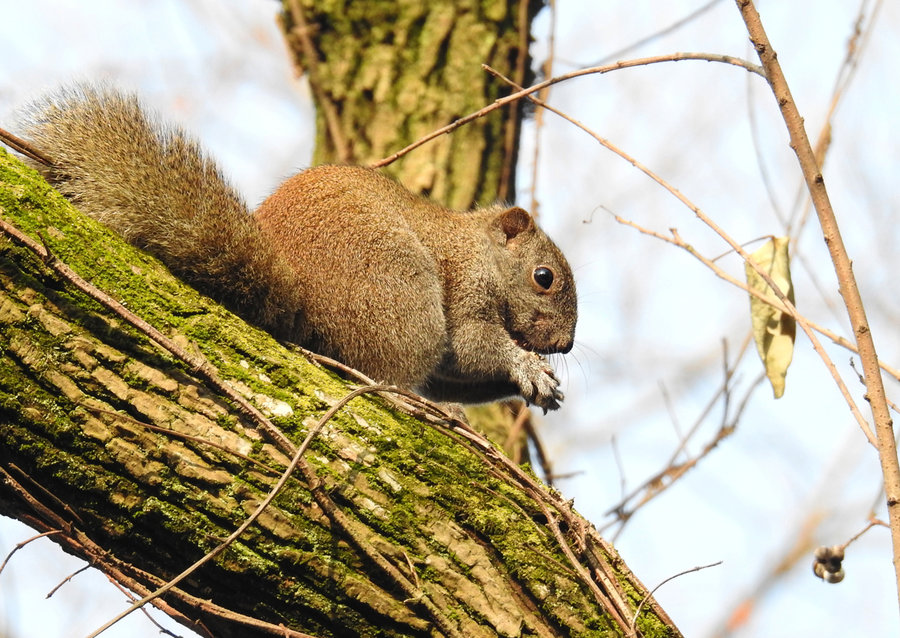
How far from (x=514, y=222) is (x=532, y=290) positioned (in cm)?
37

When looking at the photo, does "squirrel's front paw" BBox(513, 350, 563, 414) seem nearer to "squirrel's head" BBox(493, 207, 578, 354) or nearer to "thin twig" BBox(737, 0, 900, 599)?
"squirrel's head" BBox(493, 207, 578, 354)

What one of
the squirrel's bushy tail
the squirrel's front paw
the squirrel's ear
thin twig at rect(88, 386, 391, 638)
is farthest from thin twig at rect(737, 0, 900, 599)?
the squirrel's ear

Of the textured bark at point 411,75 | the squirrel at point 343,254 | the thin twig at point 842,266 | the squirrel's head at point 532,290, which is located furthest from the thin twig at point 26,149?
the squirrel's head at point 532,290

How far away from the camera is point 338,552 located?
90.5 inches

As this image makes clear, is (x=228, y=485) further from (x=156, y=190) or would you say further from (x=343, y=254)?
(x=343, y=254)

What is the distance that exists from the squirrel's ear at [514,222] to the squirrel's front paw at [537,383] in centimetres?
75

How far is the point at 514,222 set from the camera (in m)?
4.70

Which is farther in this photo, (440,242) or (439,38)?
(439,38)

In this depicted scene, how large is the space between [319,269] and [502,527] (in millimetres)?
1372

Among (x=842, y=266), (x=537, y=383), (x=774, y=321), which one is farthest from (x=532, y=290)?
(x=842, y=266)

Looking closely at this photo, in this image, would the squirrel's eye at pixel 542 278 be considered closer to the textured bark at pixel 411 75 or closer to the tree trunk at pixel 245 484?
the textured bark at pixel 411 75

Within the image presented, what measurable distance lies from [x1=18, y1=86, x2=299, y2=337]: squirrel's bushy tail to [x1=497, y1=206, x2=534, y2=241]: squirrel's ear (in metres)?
1.87

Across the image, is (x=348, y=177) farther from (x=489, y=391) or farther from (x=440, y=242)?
(x=489, y=391)

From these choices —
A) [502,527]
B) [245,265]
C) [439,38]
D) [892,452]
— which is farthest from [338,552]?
[439,38]
